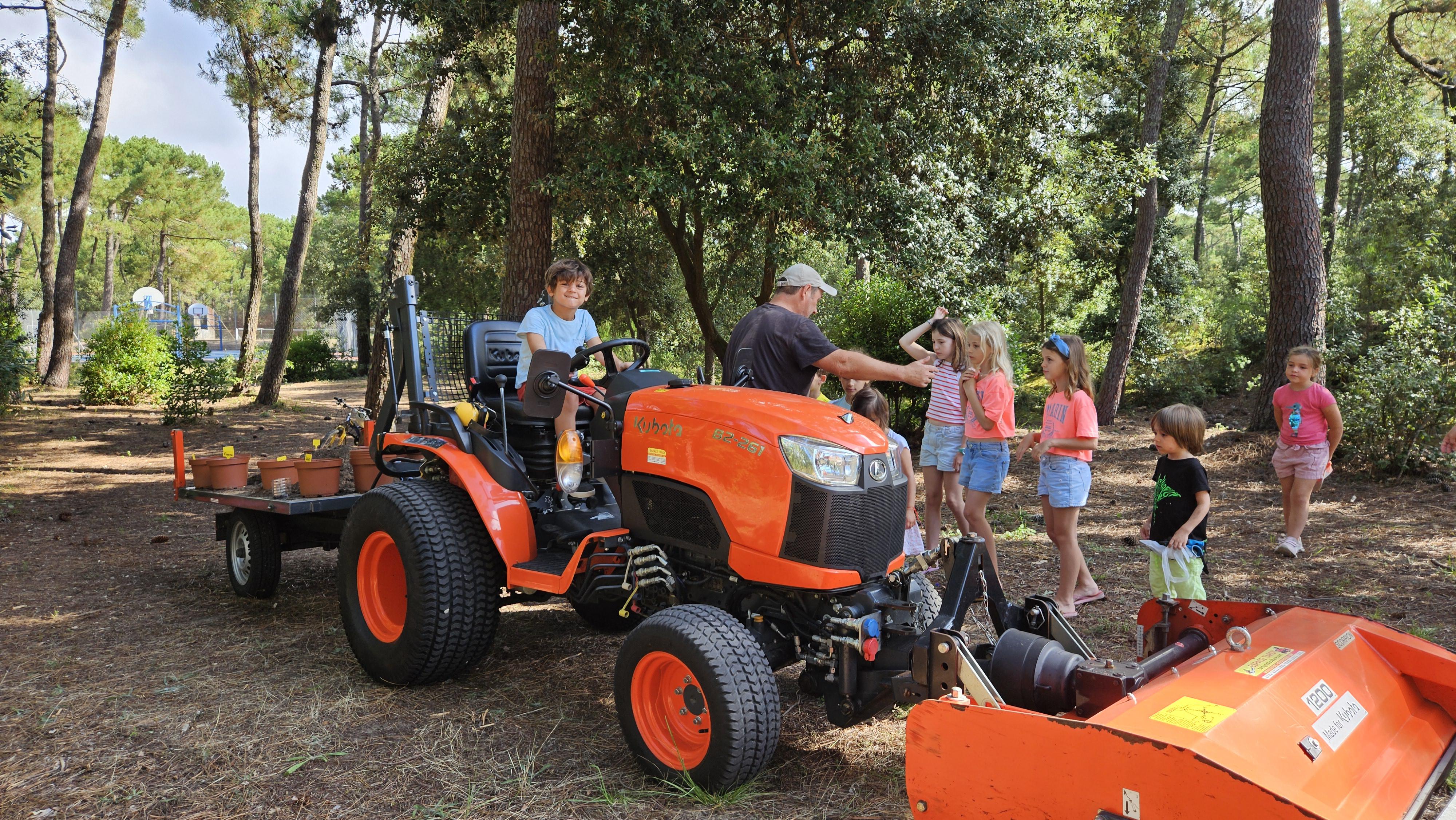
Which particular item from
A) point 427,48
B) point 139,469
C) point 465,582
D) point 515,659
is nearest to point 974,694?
point 465,582

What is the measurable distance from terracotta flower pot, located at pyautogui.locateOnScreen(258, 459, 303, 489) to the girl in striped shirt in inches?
149

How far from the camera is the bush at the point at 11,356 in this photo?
499 inches

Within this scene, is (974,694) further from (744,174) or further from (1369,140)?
(1369,140)

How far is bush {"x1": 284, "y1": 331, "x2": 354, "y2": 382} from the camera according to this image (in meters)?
28.7

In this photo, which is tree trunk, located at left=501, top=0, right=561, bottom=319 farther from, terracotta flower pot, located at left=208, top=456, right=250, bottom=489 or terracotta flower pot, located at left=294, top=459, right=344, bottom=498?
terracotta flower pot, located at left=294, top=459, right=344, bottom=498

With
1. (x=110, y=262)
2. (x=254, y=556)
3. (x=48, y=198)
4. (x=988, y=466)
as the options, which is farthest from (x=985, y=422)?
(x=110, y=262)

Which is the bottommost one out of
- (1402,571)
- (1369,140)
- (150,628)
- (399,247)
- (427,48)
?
(150,628)

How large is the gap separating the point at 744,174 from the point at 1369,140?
20.0 meters

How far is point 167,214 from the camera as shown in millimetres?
41656

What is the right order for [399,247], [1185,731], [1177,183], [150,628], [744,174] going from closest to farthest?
1. [1185,731]
2. [150,628]
3. [744,174]
4. [399,247]
5. [1177,183]

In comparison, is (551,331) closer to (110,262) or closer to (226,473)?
(226,473)

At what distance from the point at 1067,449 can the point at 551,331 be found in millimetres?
2712

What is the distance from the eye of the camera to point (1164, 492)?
4.29m

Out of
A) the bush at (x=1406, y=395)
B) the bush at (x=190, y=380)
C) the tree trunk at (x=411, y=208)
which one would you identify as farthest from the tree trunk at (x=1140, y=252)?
the bush at (x=190, y=380)
